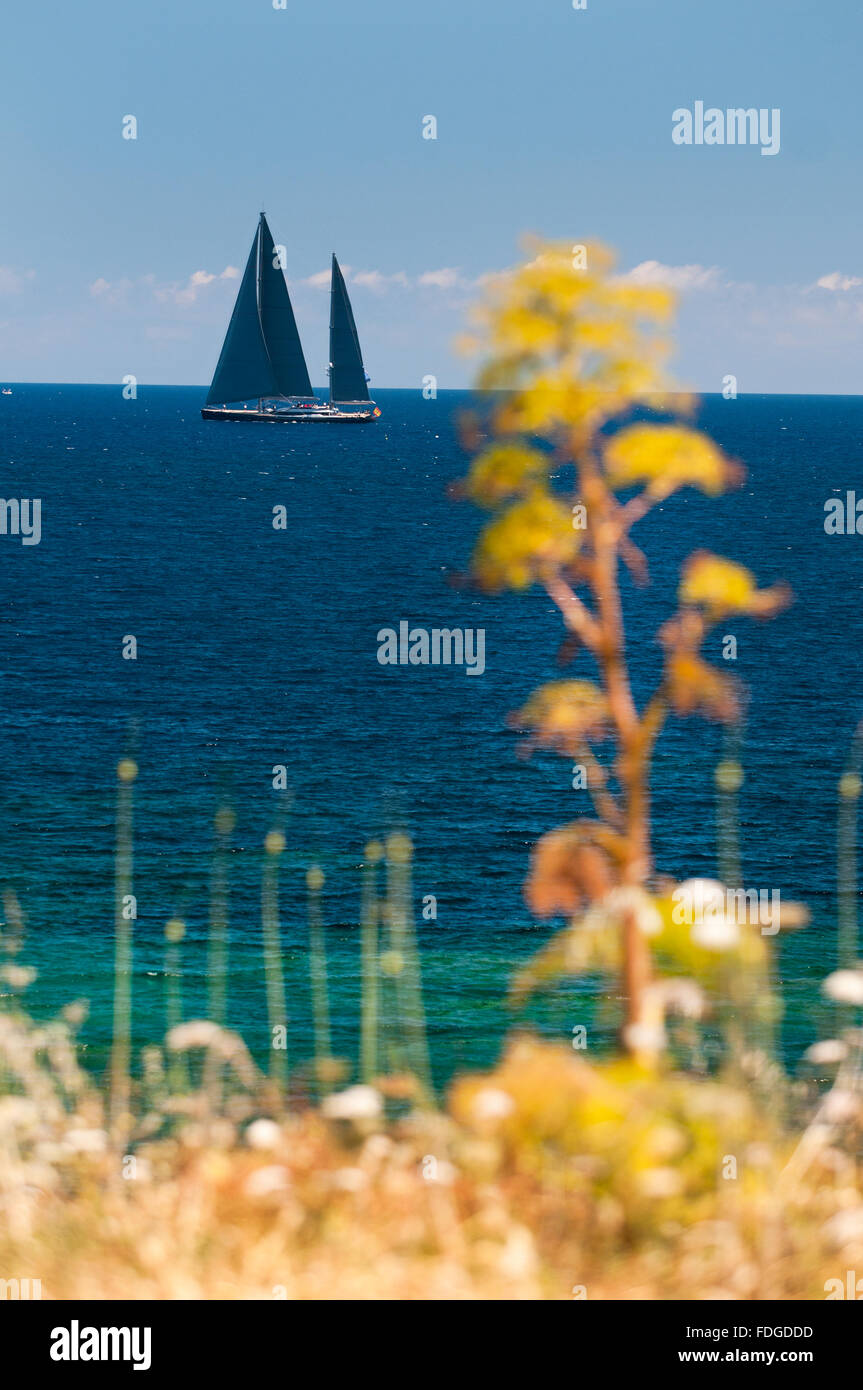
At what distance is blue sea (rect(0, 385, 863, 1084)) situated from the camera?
129ft

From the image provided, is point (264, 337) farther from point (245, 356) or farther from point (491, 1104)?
point (491, 1104)

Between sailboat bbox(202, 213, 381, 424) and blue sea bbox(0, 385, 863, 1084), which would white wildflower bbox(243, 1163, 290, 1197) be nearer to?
blue sea bbox(0, 385, 863, 1084)

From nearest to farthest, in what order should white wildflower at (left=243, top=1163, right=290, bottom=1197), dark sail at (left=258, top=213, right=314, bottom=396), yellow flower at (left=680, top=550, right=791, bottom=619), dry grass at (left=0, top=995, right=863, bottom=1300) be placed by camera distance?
yellow flower at (left=680, top=550, right=791, bottom=619)
dry grass at (left=0, top=995, right=863, bottom=1300)
white wildflower at (left=243, top=1163, right=290, bottom=1197)
dark sail at (left=258, top=213, right=314, bottom=396)

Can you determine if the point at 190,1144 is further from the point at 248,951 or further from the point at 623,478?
the point at 248,951

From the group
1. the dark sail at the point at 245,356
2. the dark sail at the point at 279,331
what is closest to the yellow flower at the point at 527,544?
the dark sail at the point at 279,331

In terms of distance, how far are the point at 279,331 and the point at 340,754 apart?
454 ft

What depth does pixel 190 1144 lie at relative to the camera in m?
7.83

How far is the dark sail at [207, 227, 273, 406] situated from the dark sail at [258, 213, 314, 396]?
3.16ft

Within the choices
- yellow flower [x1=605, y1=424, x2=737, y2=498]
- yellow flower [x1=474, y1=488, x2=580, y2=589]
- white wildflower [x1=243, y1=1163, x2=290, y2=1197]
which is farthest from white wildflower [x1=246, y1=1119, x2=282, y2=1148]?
yellow flower [x1=605, y1=424, x2=737, y2=498]

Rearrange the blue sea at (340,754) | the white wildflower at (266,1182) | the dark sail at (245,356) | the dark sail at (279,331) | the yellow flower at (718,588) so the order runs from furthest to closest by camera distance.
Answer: the dark sail at (245,356) < the dark sail at (279,331) < the blue sea at (340,754) < the white wildflower at (266,1182) < the yellow flower at (718,588)

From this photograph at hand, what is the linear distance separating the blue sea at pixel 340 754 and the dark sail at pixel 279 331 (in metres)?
A: 68.5

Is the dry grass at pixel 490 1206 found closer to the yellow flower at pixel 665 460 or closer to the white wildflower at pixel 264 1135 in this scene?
the white wildflower at pixel 264 1135

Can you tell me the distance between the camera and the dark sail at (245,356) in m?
180

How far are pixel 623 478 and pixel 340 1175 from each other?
3.52 metres
